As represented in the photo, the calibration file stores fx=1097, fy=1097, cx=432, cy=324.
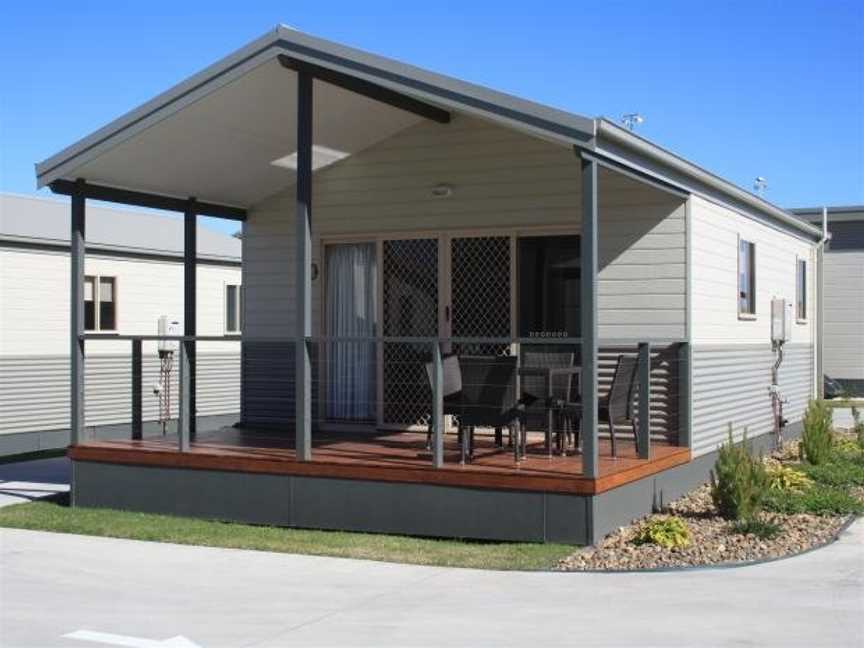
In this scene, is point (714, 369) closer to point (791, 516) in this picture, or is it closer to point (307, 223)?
point (791, 516)

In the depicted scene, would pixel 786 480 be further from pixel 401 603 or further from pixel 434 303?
pixel 401 603

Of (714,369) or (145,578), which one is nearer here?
(145,578)

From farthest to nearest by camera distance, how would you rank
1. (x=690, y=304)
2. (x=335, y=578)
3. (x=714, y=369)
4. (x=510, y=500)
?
1. (x=714, y=369)
2. (x=690, y=304)
3. (x=510, y=500)
4. (x=335, y=578)

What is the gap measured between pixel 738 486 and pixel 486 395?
2.15 m

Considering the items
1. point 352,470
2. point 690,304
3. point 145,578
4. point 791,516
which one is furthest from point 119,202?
point 791,516

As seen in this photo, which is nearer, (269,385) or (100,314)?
(269,385)

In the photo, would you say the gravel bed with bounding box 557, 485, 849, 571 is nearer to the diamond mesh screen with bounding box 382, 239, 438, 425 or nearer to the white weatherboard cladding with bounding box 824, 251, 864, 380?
the diamond mesh screen with bounding box 382, 239, 438, 425

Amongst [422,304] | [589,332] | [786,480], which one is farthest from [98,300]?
[589,332]

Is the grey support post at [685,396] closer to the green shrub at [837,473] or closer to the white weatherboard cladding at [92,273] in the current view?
the green shrub at [837,473]

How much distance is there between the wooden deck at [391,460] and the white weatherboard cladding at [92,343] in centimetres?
618

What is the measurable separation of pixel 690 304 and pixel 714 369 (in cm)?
117

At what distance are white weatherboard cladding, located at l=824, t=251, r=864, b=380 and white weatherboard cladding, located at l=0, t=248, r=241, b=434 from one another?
1531 centimetres

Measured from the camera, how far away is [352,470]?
351 inches

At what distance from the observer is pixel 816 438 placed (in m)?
12.1
